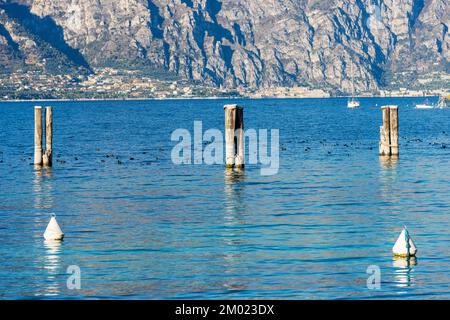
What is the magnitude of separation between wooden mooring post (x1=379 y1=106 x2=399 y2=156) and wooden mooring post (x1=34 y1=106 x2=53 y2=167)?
2227 centimetres

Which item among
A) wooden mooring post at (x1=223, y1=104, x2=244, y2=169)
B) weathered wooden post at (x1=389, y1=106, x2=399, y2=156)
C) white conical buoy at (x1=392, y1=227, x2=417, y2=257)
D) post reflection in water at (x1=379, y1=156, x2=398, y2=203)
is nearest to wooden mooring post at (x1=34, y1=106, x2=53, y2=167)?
wooden mooring post at (x1=223, y1=104, x2=244, y2=169)

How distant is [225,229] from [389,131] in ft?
106

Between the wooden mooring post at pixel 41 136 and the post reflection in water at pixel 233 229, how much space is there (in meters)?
12.3

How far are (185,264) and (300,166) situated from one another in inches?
1588

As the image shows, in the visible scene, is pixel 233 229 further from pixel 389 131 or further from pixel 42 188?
pixel 389 131

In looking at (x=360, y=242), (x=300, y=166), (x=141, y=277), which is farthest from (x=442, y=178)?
(x=141, y=277)

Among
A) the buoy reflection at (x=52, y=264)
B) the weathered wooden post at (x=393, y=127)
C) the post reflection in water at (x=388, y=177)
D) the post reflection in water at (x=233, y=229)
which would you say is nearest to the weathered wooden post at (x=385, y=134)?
the weathered wooden post at (x=393, y=127)

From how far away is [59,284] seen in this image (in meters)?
31.5

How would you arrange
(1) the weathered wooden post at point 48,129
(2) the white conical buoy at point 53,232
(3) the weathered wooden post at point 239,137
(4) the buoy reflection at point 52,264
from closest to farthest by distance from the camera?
(4) the buoy reflection at point 52,264, (2) the white conical buoy at point 53,232, (3) the weathered wooden post at point 239,137, (1) the weathered wooden post at point 48,129

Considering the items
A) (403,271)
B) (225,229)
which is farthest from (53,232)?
(403,271)

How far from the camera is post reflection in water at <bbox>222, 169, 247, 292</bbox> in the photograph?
31859 millimetres

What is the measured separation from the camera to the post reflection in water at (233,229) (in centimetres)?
3186

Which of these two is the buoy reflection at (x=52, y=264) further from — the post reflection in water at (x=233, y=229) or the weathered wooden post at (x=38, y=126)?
the weathered wooden post at (x=38, y=126)
